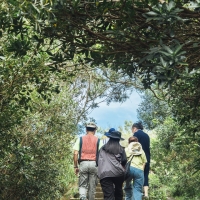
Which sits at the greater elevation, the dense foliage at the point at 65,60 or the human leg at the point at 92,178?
the dense foliage at the point at 65,60

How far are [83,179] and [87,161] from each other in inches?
15.3

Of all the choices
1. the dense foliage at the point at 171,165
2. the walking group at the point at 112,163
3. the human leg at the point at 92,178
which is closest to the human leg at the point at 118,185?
the walking group at the point at 112,163

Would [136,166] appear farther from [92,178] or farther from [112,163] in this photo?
[92,178]

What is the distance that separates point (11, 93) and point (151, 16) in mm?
3394

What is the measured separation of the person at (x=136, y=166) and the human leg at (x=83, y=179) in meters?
0.88

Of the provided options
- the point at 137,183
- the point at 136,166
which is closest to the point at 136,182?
the point at 137,183

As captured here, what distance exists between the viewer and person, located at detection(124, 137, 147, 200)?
8102 millimetres

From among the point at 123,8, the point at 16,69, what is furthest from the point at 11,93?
the point at 123,8

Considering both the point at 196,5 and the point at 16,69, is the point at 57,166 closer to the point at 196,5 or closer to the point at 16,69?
the point at 16,69

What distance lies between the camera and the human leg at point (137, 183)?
808cm

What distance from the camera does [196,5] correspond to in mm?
3498

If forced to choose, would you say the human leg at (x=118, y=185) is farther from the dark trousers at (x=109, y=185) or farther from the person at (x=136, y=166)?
the person at (x=136, y=166)

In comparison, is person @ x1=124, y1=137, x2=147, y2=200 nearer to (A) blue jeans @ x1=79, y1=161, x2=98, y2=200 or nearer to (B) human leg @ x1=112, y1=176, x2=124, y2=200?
(B) human leg @ x1=112, y1=176, x2=124, y2=200

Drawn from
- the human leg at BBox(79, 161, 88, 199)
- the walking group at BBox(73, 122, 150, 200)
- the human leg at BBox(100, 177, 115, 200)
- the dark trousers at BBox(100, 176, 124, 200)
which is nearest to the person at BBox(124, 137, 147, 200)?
the walking group at BBox(73, 122, 150, 200)
